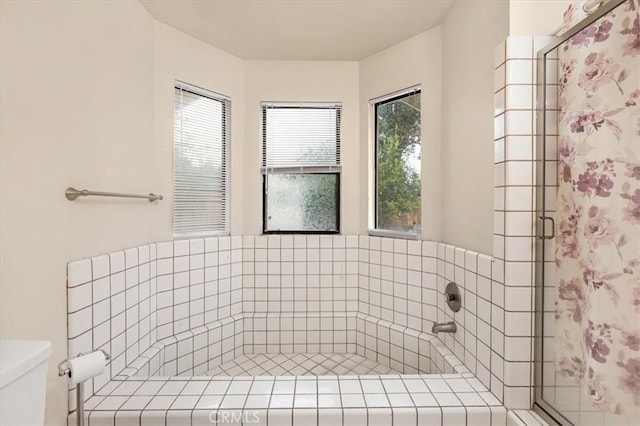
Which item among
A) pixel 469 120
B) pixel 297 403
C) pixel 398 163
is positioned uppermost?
pixel 469 120

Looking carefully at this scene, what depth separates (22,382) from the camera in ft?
2.58

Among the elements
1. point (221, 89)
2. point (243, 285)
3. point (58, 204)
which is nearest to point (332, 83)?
point (221, 89)

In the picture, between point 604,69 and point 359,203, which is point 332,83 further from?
point 604,69

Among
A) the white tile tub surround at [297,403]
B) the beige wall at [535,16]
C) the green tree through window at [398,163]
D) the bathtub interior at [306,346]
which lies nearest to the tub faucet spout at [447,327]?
the bathtub interior at [306,346]

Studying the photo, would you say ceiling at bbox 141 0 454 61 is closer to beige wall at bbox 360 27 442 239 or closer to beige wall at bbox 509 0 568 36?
beige wall at bbox 360 27 442 239

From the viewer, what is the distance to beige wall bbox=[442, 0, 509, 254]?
1.49 meters

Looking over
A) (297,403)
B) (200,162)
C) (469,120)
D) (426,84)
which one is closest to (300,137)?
(200,162)

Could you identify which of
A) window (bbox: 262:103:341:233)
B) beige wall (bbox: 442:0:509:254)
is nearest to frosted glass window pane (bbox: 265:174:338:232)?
window (bbox: 262:103:341:233)

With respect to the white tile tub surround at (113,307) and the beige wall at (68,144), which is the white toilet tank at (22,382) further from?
the white tile tub surround at (113,307)

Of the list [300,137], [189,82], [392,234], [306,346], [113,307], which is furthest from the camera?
[300,137]

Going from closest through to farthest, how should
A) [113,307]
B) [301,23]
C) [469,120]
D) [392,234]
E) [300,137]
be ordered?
[113,307] → [469,120] → [301,23] → [392,234] → [300,137]

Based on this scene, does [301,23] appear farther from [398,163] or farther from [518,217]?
[518,217]

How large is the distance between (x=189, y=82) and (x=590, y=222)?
7.32 ft

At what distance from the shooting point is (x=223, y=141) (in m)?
2.38
